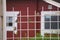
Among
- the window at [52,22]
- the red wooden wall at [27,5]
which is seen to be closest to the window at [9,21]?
the red wooden wall at [27,5]

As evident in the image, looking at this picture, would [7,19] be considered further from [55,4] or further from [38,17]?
[55,4]

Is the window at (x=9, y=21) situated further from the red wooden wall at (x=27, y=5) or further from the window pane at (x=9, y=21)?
the red wooden wall at (x=27, y=5)

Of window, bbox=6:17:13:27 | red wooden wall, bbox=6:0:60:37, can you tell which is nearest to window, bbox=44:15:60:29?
red wooden wall, bbox=6:0:60:37

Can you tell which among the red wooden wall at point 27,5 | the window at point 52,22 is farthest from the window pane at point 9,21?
the window at point 52,22

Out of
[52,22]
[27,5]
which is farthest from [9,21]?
[52,22]

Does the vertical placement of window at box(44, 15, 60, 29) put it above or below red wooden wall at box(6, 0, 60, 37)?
below

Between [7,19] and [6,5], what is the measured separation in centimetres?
19

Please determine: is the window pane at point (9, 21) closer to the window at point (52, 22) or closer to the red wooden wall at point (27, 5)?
the red wooden wall at point (27, 5)

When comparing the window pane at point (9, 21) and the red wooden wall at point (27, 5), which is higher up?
the red wooden wall at point (27, 5)

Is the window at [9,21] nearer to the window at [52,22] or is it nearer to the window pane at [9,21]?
the window pane at [9,21]

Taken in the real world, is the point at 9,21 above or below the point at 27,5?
below

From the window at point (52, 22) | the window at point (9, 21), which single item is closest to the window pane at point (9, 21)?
the window at point (9, 21)

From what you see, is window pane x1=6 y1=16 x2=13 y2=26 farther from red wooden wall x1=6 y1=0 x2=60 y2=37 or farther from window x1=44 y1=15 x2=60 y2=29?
window x1=44 y1=15 x2=60 y2=29

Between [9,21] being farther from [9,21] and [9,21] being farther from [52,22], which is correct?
[52,22]
